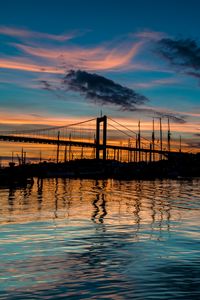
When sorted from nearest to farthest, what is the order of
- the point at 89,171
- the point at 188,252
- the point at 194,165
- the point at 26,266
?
the point at 26,266 → the point at 188,252 → the point at 89,171 → the point at 194,165

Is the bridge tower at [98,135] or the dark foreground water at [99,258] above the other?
the bridge tower at [98,135]

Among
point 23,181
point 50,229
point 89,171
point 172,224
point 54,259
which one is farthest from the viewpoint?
point 89,171

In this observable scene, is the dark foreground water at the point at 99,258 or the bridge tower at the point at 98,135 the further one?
the bridge tower at the point at 98,135

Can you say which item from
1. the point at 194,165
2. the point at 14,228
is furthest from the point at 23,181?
the point at 194,165

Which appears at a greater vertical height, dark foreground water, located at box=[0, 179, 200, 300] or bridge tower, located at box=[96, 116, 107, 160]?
bridge tower, located at box=[96, 116, 107, 160]

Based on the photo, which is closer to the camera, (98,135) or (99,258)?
(99,258)

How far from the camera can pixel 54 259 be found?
12.5 metres

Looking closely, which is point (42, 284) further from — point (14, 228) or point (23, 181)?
point (23, 181)

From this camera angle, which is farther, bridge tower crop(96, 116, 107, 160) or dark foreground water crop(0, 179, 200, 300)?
bridge tower crop(96, 116, 107, 160)

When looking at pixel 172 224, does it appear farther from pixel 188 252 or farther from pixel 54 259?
pixel 54 259

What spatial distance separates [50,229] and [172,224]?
22.1 feet

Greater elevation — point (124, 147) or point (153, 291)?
point (124, 147)

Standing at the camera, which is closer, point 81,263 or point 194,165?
point 81,263

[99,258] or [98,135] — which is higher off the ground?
[98,135]
